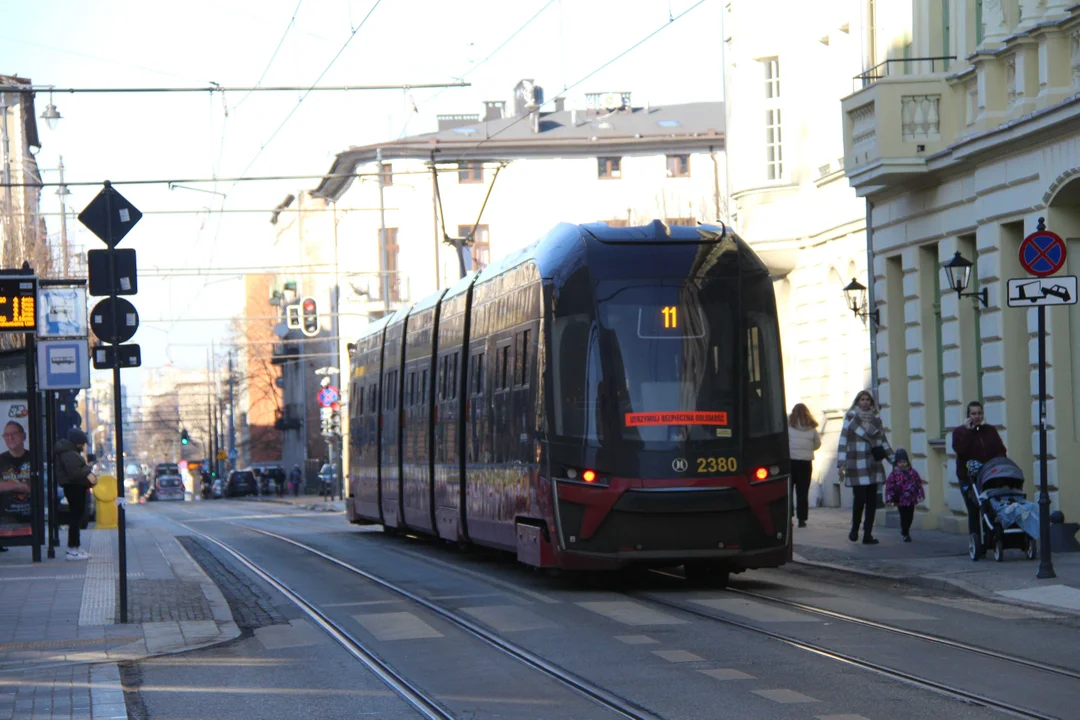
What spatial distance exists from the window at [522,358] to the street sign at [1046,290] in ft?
14.7

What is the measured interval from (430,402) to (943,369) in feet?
21.9

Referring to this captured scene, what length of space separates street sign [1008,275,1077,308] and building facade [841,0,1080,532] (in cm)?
308

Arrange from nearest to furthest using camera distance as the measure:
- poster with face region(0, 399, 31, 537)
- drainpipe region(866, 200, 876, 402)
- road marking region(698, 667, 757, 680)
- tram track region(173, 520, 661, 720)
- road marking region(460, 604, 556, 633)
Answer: tram track region(173, 520, 661, 720) → road marking region(698, 667, 757, 680) → road marking region(460, 604, 556, 633) → poster with face region(0, 399, 31, 537) → drainpipe region(866, 200, 876, 402)

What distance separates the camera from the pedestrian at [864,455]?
825 inches

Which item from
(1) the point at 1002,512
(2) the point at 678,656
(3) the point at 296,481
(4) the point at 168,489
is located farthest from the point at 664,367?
(4) the point at 168,489

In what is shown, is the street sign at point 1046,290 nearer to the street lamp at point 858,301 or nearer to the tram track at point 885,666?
the tram track at point 885,666

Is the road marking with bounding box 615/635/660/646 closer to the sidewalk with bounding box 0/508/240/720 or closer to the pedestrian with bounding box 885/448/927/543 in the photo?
the sidewalk with bounding box 0/508/240/720

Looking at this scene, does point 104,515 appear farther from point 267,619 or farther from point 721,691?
point 721,691

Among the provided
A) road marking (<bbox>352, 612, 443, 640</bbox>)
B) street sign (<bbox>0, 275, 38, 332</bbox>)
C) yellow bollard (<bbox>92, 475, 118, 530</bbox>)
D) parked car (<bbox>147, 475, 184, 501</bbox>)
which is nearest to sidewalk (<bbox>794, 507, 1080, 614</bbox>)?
road marking (<bbox>352, 612, 443, 640</bbox>)

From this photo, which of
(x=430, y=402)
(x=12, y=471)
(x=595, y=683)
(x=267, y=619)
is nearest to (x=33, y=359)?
(x=12, y=471)

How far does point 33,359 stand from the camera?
2236 centimetres

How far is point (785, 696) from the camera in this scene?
31.2 ft

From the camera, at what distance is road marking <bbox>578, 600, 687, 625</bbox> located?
13.5m

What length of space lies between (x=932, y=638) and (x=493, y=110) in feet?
253
